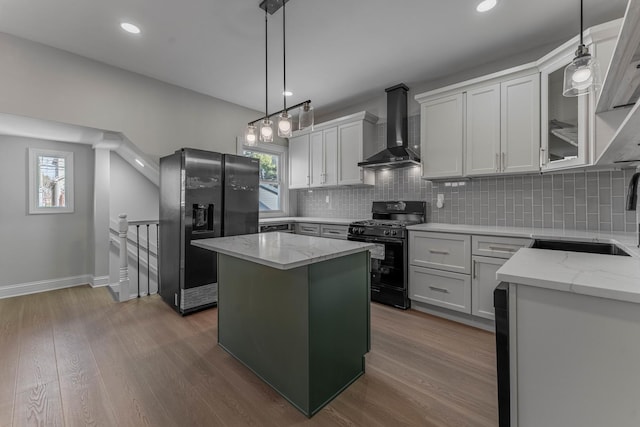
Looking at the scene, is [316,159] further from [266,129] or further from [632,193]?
[632,193]

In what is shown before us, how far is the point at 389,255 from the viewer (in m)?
3.16

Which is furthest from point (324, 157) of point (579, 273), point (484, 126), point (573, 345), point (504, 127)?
point (573, 345)

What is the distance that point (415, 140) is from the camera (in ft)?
11.9

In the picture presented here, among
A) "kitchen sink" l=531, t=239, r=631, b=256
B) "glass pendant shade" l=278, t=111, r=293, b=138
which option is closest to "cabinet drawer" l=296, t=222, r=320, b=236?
"glass pendant shade" l=278, t=111, r=293, b=138

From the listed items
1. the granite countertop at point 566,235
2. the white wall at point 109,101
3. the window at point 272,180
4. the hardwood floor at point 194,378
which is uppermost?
the white wall at point 109,101

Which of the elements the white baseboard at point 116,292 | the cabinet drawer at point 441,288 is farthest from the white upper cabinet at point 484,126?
the white baseboard at point 116,292

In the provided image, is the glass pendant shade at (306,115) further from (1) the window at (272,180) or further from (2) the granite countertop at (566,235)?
(1) the window at (272,180)

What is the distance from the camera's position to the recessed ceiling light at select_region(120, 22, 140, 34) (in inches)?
94.7

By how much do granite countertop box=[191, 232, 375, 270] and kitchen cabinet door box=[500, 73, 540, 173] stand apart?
185 cm

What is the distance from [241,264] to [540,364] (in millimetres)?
1745

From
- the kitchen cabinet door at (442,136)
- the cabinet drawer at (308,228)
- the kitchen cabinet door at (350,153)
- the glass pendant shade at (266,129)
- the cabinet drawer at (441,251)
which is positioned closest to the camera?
the glass pendant shade at (266,129)

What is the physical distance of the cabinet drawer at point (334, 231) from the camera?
3.75 m

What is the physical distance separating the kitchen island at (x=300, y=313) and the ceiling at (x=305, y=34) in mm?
1888

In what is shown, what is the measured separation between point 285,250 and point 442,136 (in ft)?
7.88
